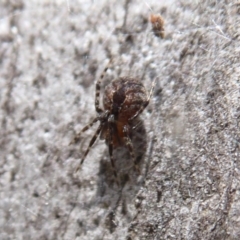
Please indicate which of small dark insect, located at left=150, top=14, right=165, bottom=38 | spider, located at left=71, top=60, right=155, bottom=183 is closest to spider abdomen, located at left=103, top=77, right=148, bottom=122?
spider, located at left=71, top=60, right=155, bottom=183

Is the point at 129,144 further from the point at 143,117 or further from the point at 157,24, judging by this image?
the point at 157,24

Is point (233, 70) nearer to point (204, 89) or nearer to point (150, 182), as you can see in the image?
point (204, 89)

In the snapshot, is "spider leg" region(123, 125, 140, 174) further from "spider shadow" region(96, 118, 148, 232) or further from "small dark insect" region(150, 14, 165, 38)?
"small dark insect" region(150, 14, 165, 38)

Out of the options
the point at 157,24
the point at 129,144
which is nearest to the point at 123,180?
the point at 129,144

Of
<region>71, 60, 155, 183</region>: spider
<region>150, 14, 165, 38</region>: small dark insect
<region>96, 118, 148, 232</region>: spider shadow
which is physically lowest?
<region>96, 118, 148, 232</region>: spider shadow

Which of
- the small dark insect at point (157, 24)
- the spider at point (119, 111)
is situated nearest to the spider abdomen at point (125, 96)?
the spider at point (119, 111)
